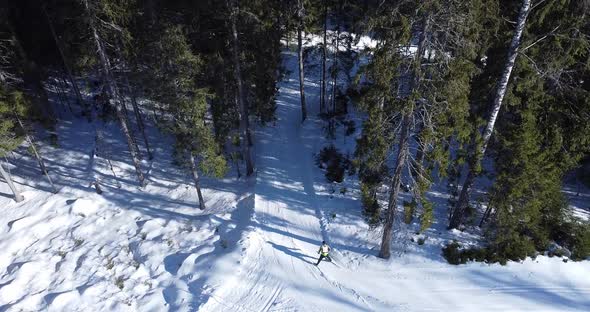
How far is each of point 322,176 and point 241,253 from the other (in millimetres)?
6827

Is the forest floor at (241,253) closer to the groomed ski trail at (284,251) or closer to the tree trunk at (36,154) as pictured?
the groomed ski trail at (284,251)

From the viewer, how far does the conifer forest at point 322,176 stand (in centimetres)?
1214

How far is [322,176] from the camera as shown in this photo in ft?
67.5

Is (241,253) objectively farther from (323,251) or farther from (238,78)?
(238,78)

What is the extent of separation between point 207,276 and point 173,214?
242 inches

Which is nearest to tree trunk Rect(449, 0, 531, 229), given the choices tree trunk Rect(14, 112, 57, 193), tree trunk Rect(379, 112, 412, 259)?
tree trunk Rect(379, 112, 412, 259)

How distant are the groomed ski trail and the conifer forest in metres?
0.09

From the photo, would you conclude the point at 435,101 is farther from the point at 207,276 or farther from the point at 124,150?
the point at 124,150

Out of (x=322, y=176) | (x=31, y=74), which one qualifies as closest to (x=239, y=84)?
(x=322, y=176)

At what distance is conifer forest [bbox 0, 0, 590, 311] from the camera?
478 inches

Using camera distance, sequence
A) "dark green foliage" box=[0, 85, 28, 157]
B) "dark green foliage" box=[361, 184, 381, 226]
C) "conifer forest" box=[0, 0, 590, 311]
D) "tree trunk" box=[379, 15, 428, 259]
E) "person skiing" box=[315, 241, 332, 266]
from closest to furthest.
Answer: "tree trunk" box=[379, 15, 428, 259], "conifer forest" box=[0, 0, 590, 311], "dark green foliage" box=[361, 184, 381, 226], "person skiing" box=[315, 241, 332, 266], "dark green foliage" box=[0, 85, 28, 157]

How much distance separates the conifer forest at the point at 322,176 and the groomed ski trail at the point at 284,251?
0.29ft

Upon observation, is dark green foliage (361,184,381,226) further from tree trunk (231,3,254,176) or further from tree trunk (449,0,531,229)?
tree trunk (231,3,254,176)

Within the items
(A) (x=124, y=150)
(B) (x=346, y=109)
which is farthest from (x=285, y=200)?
(A) (x=124, y=150)
